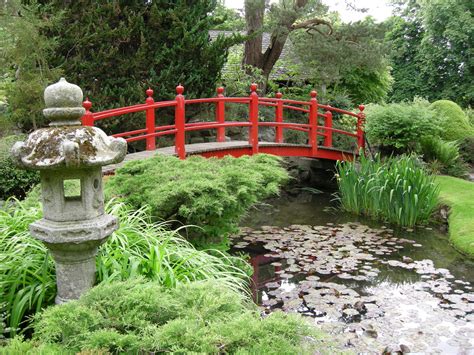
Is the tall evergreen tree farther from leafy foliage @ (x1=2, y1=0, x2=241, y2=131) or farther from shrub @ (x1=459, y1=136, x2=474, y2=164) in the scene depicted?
shrub @ (x1=459, y1=136, x2=474, y2=164)

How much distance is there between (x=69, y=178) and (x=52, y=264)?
71cm

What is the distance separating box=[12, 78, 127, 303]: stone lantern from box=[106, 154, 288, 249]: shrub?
1400 mm

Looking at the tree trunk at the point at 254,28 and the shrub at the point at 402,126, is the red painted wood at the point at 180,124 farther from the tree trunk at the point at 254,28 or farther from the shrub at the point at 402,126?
the shrub at the point at 402,126

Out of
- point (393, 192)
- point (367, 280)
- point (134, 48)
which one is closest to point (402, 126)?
point (393, 192)

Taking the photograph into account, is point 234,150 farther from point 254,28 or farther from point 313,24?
point 313,24

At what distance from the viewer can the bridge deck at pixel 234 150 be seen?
7277 mm

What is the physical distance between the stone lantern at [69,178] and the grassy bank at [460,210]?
506cm

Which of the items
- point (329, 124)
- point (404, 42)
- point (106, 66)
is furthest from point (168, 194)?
point (404, 42)

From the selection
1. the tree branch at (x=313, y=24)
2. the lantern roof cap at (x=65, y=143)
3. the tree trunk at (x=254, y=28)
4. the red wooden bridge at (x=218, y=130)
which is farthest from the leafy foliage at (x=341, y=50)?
the lantern roof cap at (x=65, y=143)

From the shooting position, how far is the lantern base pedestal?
2779 millimetres

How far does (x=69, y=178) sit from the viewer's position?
2.89 m

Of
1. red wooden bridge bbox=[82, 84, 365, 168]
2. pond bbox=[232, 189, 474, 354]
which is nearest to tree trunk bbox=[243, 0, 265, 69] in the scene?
red wooden bridge bbox=[82, 84, 365, 168]

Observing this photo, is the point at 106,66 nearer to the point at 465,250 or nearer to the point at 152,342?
the point at 465,250

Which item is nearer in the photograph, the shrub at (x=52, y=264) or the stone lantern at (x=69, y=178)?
the stone lantern at (x=69, y=178)
